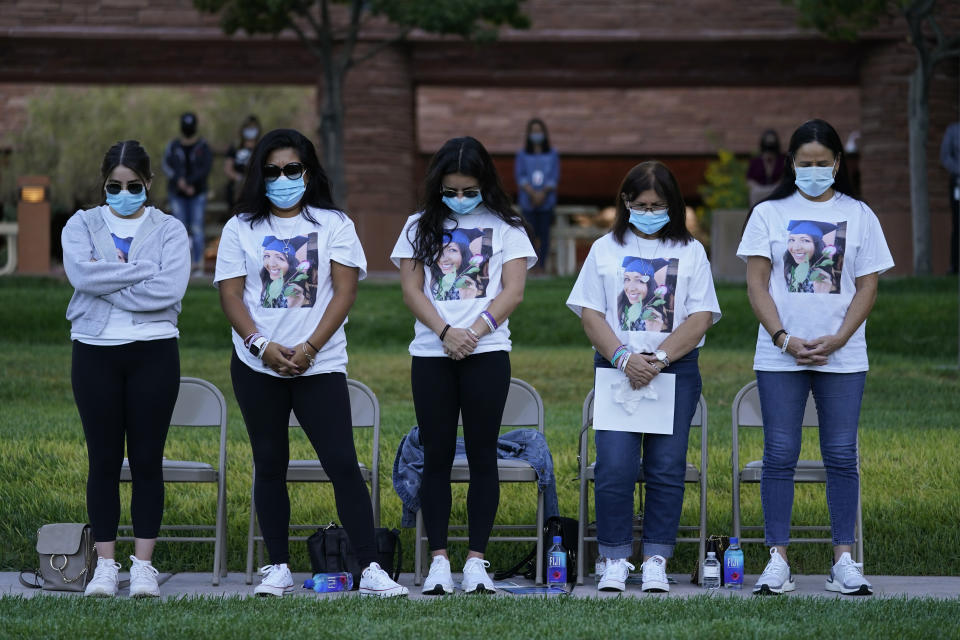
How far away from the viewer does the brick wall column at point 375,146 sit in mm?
22688

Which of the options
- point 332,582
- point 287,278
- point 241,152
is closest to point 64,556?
point 332,582

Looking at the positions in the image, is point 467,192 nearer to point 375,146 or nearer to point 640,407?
point 640,407

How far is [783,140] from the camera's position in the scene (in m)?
30.6

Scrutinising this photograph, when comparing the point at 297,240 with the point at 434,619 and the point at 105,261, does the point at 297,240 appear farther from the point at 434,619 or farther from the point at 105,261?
the point at 434,619

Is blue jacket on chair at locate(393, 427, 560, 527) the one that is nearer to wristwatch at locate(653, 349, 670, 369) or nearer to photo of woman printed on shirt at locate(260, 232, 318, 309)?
wristwatch at locate(653, 349, 670, 369)

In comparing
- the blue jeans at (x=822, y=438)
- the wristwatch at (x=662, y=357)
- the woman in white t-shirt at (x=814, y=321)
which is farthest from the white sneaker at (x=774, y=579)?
the wristwatch at (x=662, y=357)

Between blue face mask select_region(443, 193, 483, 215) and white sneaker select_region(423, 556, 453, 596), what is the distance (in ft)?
4.94

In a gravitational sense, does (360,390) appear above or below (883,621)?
above

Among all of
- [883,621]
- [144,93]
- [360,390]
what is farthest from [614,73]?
[883,621]

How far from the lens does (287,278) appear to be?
6.09 m

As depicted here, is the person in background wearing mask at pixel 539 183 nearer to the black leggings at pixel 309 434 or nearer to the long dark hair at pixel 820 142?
the long dark hair at pixel 820 142

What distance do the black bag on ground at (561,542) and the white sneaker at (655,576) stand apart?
410 mm

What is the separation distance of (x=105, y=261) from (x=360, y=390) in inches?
58.3

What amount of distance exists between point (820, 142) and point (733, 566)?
1.90 m
